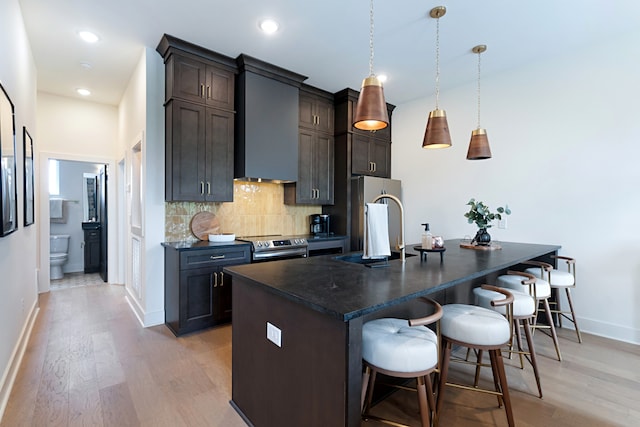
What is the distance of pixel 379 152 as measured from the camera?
15.6ft

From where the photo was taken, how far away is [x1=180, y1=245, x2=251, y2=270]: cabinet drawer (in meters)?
2.95

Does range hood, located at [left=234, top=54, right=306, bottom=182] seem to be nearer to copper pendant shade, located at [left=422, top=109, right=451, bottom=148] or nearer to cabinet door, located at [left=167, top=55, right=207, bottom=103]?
cabinet door, located at [left=167, top=55, right=207, bottom=103]

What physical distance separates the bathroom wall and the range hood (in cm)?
415

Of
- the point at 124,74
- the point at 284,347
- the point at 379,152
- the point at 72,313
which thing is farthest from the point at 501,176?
the point at 72,313

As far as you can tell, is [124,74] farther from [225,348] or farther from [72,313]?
[225,348]

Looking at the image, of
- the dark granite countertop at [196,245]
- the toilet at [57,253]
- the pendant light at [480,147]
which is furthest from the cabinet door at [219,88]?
the toilet at [57,253]

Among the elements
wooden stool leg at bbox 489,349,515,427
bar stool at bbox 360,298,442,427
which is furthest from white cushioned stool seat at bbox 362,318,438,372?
wooden stool leg at bbox 489,349,515,427

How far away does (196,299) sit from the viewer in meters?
3.02

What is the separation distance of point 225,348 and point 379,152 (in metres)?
3.42

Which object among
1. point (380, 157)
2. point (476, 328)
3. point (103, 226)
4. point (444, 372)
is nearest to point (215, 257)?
point (444, 372)

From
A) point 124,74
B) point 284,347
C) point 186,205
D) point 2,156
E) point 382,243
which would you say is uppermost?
point 124,74

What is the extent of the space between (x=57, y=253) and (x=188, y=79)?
4.54m

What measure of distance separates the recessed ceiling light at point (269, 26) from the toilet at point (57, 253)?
5194mm

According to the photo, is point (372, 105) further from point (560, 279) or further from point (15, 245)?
point (15, 245)
